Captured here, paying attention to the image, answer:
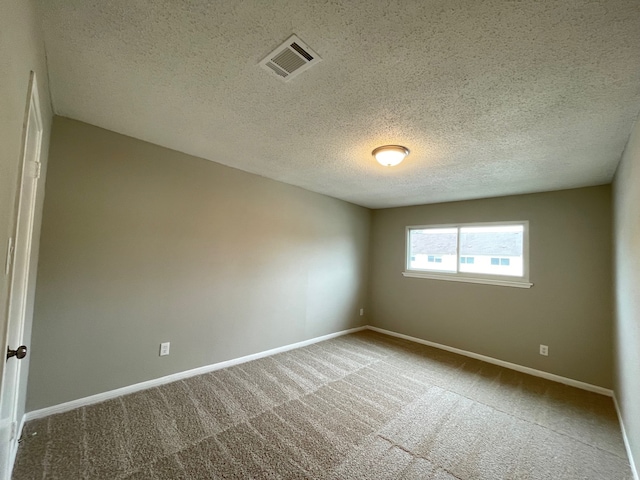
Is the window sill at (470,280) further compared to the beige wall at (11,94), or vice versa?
the window sill at (470,280)

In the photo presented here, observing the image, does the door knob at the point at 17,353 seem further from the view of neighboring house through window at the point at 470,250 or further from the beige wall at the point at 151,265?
the view of neighboring house through window at the point at 470,250

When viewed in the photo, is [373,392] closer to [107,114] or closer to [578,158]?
[578,158]

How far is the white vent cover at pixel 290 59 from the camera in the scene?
50.6 inches

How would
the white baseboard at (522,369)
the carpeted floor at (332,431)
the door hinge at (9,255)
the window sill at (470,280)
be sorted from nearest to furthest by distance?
the door hinge at (9,255) → the carpeted floor at (332,431) → the white baseboard at (522,369) → the window sill at (470,280)

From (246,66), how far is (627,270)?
3196 mm

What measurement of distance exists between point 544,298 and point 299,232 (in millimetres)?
3370

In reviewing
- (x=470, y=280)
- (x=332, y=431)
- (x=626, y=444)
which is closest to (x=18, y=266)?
(x=332, y=431)

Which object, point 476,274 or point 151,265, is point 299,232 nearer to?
point 151,265

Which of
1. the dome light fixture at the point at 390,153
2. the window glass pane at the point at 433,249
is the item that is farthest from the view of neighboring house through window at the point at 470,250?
the dome light fixture at the point at 390,153

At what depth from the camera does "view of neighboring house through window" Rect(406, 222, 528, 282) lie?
363cm

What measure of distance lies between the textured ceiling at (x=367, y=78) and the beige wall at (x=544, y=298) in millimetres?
774

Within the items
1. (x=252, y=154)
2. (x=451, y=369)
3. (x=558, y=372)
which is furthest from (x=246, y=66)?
(x=558, y=372)

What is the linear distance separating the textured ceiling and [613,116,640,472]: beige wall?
26cm

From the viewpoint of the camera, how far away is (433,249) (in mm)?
4480
